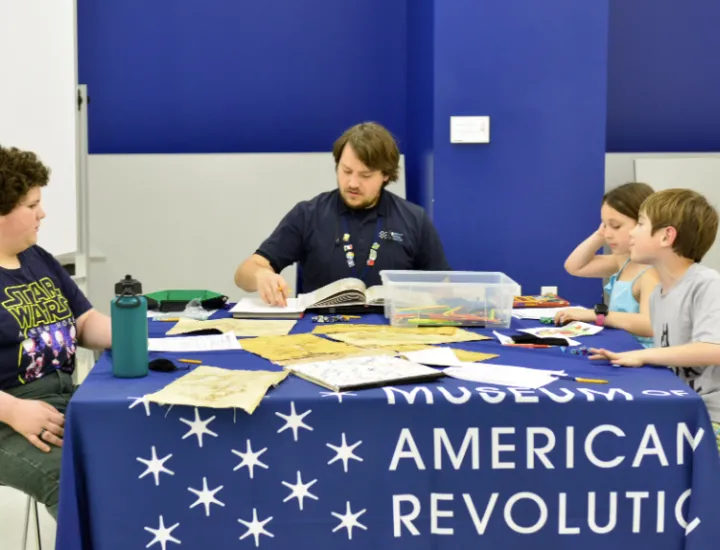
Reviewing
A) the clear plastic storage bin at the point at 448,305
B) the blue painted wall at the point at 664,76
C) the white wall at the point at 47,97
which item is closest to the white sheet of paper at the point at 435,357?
the clear plastic storage bin at the point at 448,305

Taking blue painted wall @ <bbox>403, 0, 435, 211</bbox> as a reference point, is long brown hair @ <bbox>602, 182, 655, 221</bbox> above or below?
below

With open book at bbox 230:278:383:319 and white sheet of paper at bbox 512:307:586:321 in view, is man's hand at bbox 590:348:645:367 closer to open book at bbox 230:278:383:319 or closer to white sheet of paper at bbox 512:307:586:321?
white sheet of paper at bbox 512:307:586:321

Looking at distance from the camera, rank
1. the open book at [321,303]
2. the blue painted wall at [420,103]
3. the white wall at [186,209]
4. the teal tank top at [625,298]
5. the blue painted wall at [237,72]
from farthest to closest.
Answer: the blue painted wall at [237,72], the white wall at [186,209], the blue painted wall at [420,103], the teal tank top at [625,298], the open book at [321,303]

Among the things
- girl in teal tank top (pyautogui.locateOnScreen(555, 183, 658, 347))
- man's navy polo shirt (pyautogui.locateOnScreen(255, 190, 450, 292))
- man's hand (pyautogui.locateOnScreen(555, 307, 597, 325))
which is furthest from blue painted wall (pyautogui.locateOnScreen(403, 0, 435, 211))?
man's hand (pyautogui.locateOnScreen(555, 307, 597, 325))

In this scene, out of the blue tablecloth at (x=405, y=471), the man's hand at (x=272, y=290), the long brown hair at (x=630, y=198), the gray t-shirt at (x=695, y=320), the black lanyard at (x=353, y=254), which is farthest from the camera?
the black lanyard at (x=353, y=254)

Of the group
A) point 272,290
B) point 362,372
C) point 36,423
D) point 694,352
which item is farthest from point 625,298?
point 36,423

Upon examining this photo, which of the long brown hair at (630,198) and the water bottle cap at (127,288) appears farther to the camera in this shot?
the long brown hair at (630,198)

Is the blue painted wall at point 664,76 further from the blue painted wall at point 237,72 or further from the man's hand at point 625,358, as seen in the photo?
the man's hand at point 625,358

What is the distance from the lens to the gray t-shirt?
1679mm

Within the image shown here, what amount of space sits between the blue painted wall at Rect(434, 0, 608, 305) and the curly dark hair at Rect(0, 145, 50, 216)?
6.20 ft

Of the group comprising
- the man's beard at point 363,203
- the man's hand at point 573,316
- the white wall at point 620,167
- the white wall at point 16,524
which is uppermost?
the white wall at point 620,167

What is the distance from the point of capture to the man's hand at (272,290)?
2.27 metres

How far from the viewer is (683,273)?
188cm

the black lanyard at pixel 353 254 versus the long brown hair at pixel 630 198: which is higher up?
the long brown hair at pixel 630 198
